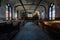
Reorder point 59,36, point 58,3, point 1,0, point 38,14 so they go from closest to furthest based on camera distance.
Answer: point 59,36 < point 1,0 < point 58,3 < point 38,14

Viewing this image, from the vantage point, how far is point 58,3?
15.5m

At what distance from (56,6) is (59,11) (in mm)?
677

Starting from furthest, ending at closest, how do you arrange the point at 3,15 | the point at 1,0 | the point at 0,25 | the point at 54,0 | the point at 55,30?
the point at 3,15 → the point at 54,0 → the point at 1,0 → the point at 0,25 → the point at 55,30

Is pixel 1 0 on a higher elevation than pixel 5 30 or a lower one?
higher

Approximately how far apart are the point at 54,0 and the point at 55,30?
24.9 feet

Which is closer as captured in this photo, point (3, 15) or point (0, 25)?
point (0, 25)

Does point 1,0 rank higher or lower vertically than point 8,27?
higher

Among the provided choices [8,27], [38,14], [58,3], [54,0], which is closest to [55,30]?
[8,27]

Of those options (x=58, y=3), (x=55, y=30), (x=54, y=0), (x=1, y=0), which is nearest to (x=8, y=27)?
(x=55, y=30)

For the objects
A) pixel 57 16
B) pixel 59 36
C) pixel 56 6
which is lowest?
pixel 59 36

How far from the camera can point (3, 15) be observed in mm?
17328

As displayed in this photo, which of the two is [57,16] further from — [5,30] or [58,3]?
[5,30]

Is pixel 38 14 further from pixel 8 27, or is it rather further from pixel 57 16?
pixel 8 27

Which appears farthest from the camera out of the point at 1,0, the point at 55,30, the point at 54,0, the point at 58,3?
the point at 58,3
